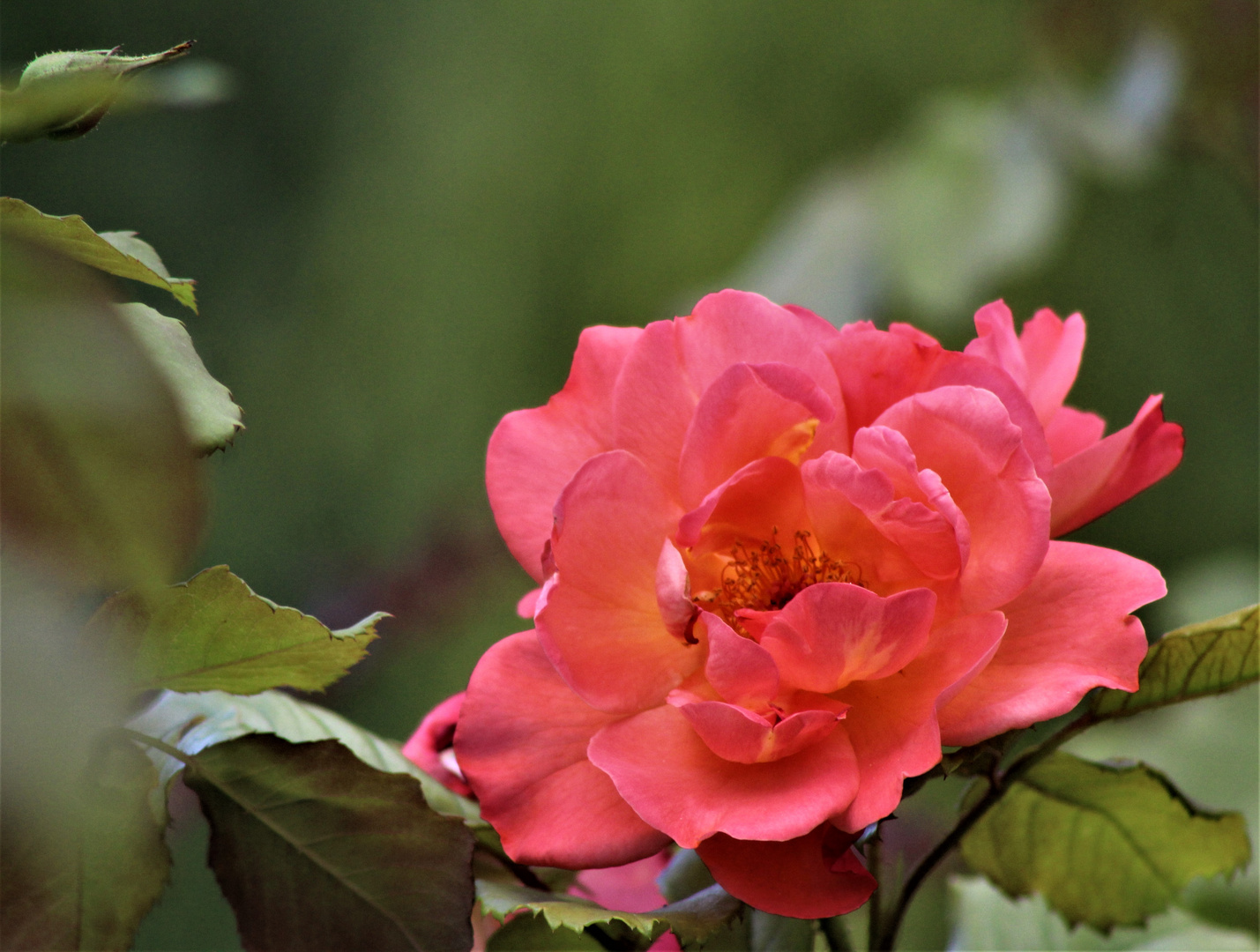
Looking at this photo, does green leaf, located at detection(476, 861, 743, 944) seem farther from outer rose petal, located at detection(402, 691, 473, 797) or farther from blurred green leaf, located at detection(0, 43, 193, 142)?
blurred green leaf, located at detection(0, 43, 193, 142)

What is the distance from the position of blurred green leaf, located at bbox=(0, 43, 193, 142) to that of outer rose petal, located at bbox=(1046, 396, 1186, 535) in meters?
0.16

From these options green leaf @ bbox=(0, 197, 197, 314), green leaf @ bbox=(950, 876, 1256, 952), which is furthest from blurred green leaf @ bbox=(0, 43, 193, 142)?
green leaf @ bbox=(950, 876, 1256, 952)

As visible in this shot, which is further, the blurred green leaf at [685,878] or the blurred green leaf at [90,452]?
the blurred green leaf at [685,878]

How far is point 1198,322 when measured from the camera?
4.32 ft

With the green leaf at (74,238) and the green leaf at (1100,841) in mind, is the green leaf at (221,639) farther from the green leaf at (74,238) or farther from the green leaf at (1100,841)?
the green leaf at (1100,841)

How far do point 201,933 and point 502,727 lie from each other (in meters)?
0.87

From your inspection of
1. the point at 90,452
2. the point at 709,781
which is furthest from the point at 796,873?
the point at 90,452

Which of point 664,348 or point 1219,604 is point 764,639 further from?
point 1219,604

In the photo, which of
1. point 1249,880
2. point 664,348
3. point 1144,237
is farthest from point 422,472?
point 664,348

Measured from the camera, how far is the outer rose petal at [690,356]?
197 mm

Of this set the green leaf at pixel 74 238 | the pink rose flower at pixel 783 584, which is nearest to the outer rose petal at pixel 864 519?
the pink rose flower at pixel 783 584

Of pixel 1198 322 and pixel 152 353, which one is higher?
pixel 152 353

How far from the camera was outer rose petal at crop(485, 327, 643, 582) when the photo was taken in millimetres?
202

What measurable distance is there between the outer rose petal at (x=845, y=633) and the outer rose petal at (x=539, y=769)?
4 cm
